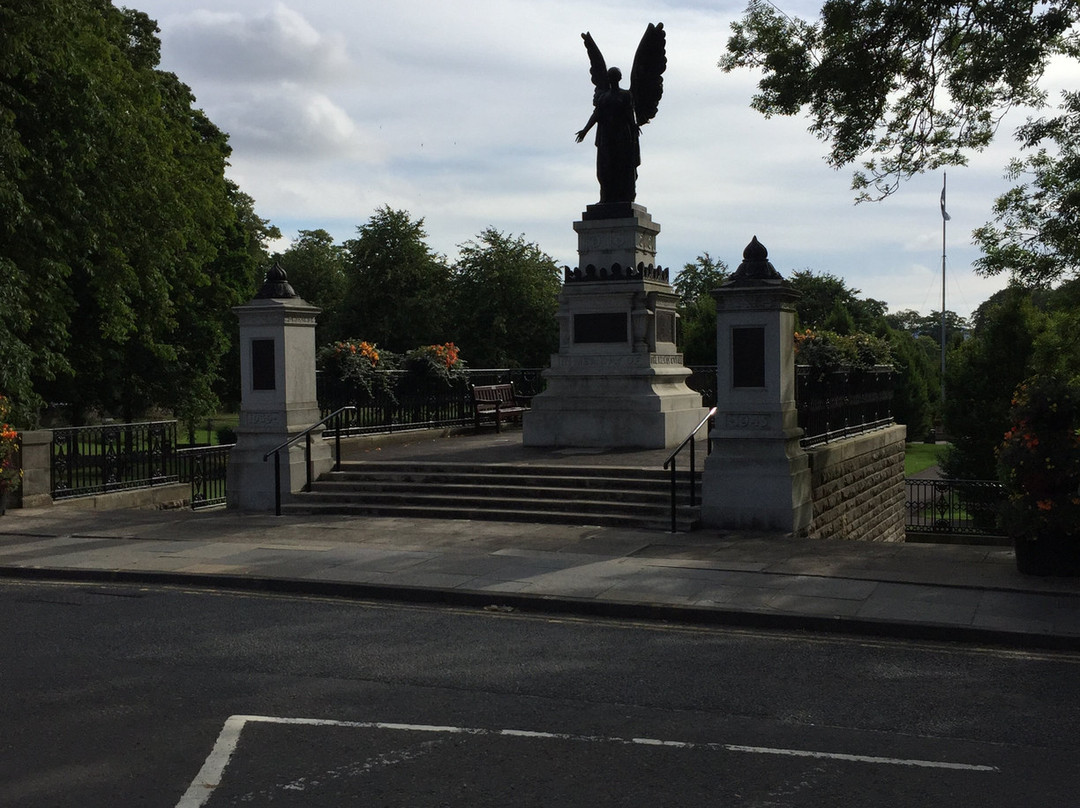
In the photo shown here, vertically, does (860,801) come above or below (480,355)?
below

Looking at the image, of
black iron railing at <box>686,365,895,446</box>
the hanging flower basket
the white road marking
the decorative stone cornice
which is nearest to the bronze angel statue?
the decorative stone cornice

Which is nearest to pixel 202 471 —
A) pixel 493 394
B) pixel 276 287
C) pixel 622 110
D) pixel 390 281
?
pixel 276 287

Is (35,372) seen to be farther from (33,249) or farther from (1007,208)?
(1007,208)

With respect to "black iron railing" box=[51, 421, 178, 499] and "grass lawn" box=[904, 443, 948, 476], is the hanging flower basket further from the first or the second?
"grass lawn" box=[904, 443, 948, 476]

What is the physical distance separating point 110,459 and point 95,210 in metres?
10.9

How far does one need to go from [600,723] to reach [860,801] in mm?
1664

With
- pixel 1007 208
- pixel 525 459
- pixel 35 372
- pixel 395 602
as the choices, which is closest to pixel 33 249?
pixel 35 372

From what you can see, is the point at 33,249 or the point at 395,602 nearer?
the point at 395,602

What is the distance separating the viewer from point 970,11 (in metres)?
14.6

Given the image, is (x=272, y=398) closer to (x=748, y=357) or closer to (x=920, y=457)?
(x=748, y=357)

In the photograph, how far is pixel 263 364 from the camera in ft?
53.8

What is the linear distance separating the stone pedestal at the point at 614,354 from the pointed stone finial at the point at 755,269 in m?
4.95

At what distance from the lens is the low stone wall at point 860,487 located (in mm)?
15039

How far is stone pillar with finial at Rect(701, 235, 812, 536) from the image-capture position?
1344 cm
